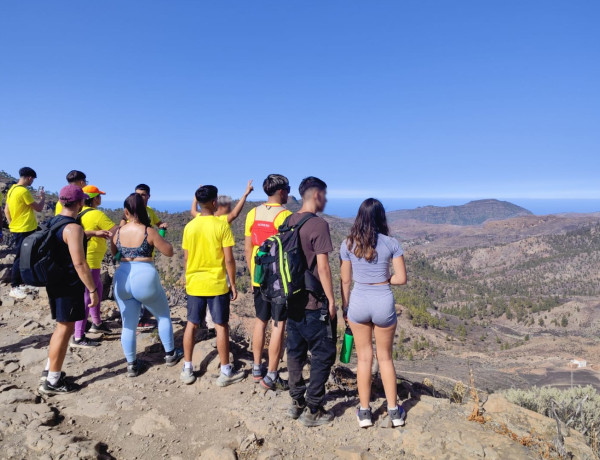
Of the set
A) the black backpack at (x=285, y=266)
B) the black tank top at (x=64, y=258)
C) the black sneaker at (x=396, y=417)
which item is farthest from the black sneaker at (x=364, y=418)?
the black tank top at (x=64, y=258)

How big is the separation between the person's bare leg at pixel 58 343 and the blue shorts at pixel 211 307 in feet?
4.14

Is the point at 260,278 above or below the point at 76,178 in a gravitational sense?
below

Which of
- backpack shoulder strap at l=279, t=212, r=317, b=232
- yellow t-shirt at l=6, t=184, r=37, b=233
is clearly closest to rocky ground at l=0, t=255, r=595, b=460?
backpack shoulder strap at l=279, t=212, r=317, b=232

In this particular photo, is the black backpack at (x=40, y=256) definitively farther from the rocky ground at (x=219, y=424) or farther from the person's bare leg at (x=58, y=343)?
the rocky ground at (x=219, y=424)

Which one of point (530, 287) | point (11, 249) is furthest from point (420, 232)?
point (11, 249)

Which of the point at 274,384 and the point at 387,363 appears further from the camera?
the point at 274,384

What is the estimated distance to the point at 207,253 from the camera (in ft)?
12.9

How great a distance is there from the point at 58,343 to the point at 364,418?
10.6ft

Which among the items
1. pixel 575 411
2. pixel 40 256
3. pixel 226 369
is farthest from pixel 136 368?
pixel 575 411

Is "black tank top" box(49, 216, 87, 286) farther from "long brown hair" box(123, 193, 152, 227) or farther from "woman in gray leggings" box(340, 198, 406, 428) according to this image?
"woman in gray leggings" box(340, 198, 406, 428)

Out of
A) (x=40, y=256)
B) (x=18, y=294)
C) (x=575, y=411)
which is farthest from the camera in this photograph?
(x=18, y=294)

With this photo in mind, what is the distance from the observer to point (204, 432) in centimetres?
350

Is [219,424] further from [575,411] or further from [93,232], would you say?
[575,411]

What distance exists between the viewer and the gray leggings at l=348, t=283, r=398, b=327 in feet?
10.4
